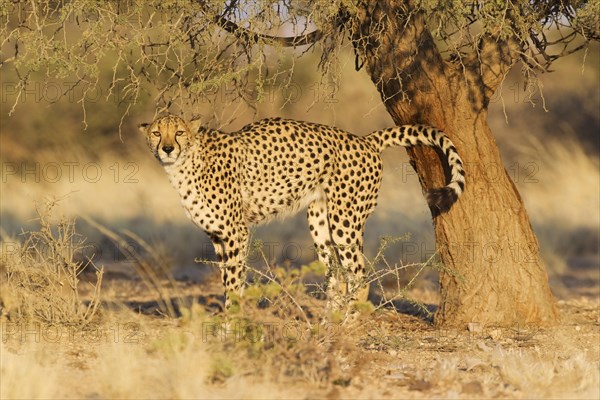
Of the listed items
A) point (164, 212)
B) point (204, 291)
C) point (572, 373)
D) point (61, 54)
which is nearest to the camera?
point (572, 373)

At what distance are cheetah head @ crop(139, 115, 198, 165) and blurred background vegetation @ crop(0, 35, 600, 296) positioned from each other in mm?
224

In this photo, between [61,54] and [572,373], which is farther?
[61,54]

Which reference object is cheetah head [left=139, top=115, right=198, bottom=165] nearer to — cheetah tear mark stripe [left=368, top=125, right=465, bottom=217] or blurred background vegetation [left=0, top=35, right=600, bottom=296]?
blurred background vegetation [left=0, top=35, right=600, bottom=296]

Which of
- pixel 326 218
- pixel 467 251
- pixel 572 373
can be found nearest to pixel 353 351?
pixel 572 373

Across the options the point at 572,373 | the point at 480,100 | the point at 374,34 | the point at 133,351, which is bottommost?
the point at 572,373

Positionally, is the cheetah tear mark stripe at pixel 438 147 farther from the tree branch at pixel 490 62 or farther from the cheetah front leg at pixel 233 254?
the cheetah front leg at pixel 233 254

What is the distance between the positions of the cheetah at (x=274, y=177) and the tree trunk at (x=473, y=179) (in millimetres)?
189

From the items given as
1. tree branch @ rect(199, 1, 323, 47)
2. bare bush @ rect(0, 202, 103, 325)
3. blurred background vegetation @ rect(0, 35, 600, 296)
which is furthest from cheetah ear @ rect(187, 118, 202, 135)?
bare bush @ rect(0, 202, 103, 325)

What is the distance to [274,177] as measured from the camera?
7.63 meters

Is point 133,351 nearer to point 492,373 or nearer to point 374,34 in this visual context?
point 492,373

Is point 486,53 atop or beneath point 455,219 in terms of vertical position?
atop

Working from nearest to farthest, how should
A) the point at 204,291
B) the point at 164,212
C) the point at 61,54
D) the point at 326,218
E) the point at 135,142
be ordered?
the point at 61,54 → the point at 326,218 → the point at 204,291 → the point at 164,212 → the point at 135,142

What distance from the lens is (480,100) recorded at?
7188 millimetres

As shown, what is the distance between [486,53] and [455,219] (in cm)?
111
